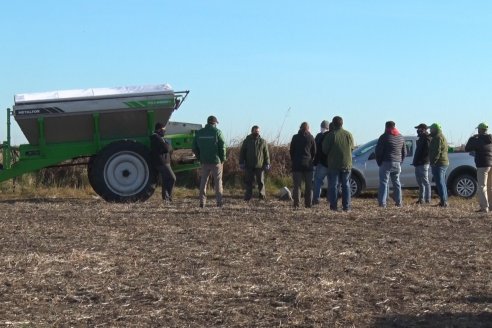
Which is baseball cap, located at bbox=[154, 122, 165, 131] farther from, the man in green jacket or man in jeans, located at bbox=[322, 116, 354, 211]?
man in jeans, located at bbox=[322, 116, 354, 211]

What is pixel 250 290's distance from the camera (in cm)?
814

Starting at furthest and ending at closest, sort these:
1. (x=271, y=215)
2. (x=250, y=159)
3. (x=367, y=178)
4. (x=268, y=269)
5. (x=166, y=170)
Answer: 1. (x=367, y=178)
2. (x=250, y=159)
3. (x=166, y=170)
4. (x=271, y=215)
5. (x=268, y=269)

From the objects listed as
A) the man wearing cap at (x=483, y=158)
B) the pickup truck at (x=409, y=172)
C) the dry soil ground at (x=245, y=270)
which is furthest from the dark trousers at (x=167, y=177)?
the man wearing cap at (x=483, y=158)

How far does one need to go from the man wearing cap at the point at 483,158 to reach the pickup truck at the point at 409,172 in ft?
16.2

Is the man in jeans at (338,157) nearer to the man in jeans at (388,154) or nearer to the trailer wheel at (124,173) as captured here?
the man in jeans at (388,154)

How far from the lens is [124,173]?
17.9m

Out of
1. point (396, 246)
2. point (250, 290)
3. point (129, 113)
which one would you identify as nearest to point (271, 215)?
point (396, 246)

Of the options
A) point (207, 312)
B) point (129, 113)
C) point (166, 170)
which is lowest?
point (207, 312)

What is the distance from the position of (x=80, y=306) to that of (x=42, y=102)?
1094cm

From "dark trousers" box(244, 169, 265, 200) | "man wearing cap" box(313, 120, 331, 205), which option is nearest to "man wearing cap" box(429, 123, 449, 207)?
"man wearing cap" box(313, 120, 331, 205)

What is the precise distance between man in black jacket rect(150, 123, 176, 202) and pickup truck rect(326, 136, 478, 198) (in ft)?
15.9

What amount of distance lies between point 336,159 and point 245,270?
6.53 m

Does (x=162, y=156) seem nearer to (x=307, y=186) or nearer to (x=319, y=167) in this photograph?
(x=319, y=167)

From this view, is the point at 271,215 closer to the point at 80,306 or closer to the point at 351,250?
the point at 351,250
